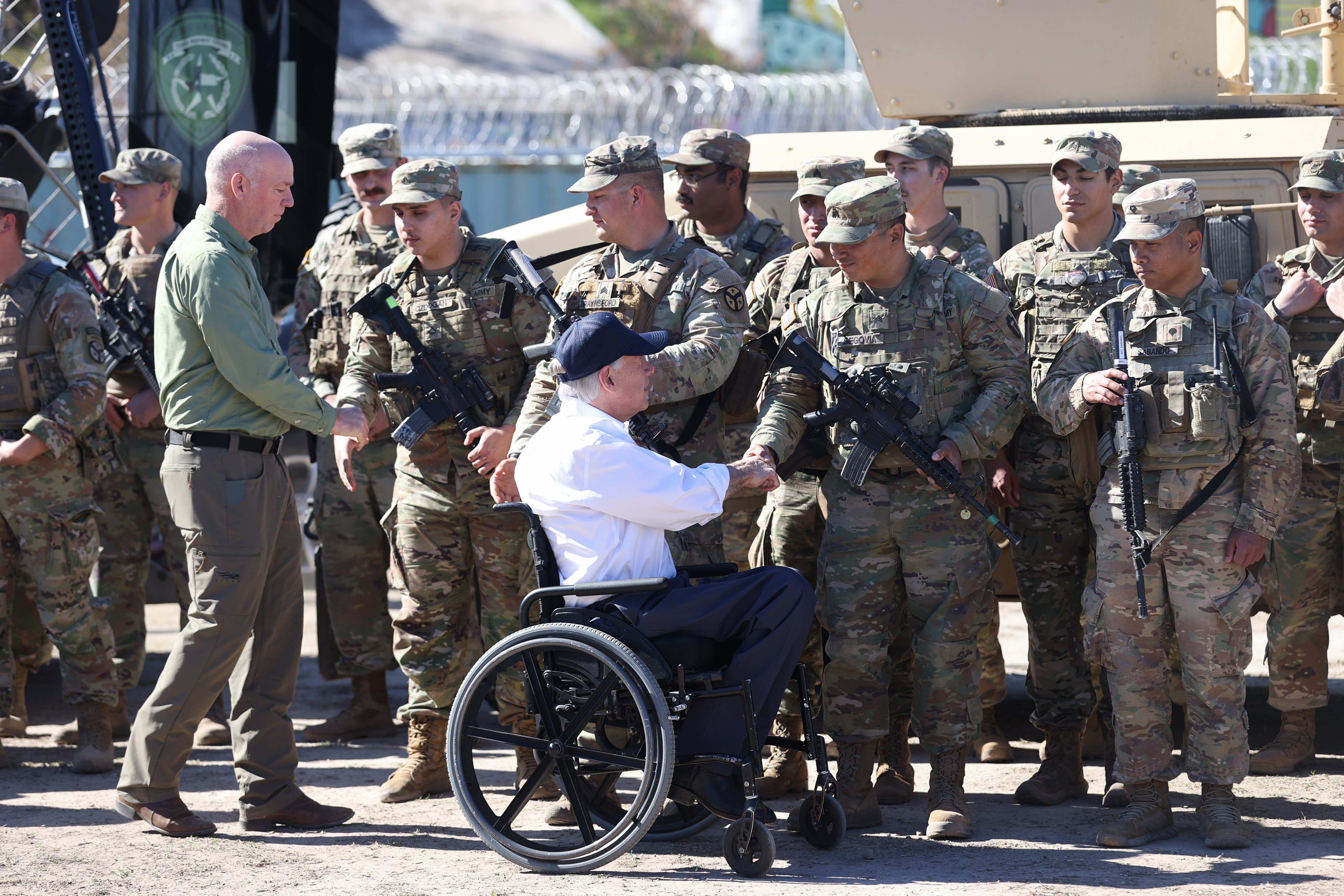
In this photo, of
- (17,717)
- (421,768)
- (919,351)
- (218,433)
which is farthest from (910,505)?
(17,717)

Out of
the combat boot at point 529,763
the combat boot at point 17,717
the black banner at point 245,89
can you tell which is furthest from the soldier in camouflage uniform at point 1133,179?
the combat boot at point 17,717

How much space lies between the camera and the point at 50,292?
20.1 ft

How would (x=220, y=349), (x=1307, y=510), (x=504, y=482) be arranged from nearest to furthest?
(x=220, y=349), (x=504, y=482), (x=1307, y=510)

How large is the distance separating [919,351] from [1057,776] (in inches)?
64.6

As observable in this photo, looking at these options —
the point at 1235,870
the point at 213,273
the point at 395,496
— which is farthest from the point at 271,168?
the point at 1235,870

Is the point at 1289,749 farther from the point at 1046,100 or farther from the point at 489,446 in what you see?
the point at 489,446

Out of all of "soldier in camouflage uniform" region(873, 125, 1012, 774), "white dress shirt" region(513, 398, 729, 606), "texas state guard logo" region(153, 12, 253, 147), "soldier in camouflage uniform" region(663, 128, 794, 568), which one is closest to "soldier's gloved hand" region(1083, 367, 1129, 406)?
"soldier in camouflage uniform" region(873, 125, 1012, 774)

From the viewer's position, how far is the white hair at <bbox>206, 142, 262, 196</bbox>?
16.5ft

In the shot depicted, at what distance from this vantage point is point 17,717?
6676 mm

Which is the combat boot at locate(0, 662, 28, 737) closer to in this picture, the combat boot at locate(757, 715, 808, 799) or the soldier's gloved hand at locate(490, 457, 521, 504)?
the soldier's gloved hand at locate(490, 457, 521, 504)

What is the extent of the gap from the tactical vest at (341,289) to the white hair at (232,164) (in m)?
1.58

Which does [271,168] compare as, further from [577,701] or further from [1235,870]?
[1235,870]

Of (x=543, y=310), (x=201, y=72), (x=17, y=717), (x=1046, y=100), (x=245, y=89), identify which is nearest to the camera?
(x=543, y=310)

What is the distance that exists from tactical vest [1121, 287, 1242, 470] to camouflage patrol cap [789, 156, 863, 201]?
1366 millimetres
